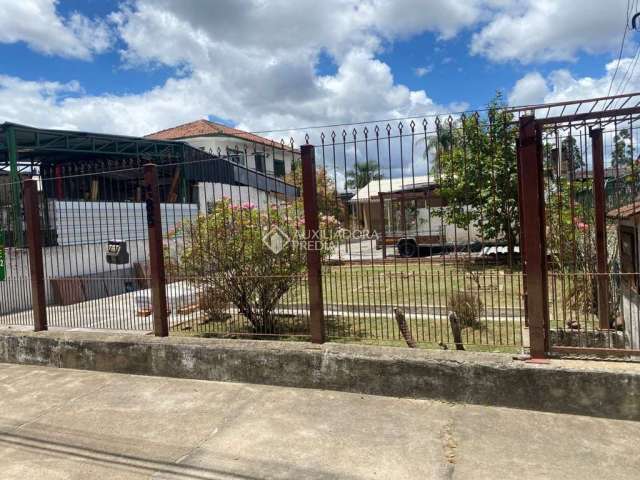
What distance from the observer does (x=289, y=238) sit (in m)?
6.21

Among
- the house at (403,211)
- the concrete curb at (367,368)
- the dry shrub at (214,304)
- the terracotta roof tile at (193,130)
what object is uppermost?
the terracotta roof tile at (193,130)

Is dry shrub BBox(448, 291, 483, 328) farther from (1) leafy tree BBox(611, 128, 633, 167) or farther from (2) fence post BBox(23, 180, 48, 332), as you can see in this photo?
(2) fence post BBox(23, 180, 48, 332)

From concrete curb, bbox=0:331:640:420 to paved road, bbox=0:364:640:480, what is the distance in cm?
12

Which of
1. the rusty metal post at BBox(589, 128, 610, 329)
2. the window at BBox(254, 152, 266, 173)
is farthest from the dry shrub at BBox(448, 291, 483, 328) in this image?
the window at BBox(254, 152, 266, 173)

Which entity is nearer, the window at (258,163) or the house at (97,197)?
the window at (258,163)

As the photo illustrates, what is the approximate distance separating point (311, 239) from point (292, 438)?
1.76 meters

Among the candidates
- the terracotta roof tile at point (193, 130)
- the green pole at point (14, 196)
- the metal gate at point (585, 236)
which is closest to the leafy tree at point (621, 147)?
the metal gate at point (585, 236)

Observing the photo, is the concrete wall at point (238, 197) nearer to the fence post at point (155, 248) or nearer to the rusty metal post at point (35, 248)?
the fence post at point (155, 248)

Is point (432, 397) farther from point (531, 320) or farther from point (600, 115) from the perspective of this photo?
point (600, 115)

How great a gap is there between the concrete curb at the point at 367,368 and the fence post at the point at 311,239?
8.9 inches

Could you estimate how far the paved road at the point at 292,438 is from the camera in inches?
121

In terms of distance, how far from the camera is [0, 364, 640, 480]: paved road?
3078 mm

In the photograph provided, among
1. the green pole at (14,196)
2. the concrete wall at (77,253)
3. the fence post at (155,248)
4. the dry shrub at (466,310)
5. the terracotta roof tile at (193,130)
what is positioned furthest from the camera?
the terracotta roof tile at (193,130)

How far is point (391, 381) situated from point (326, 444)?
41.0 inches
